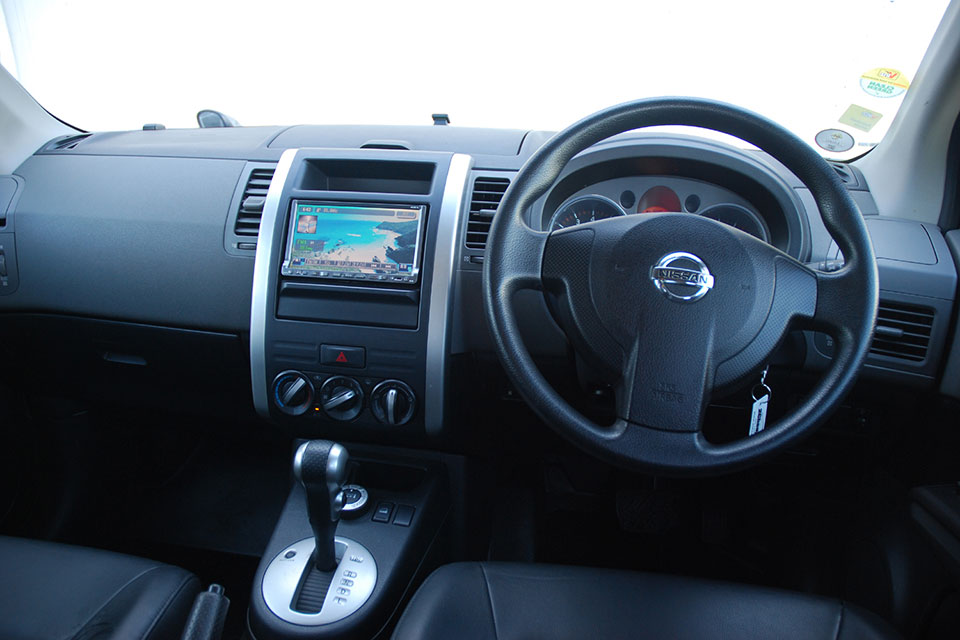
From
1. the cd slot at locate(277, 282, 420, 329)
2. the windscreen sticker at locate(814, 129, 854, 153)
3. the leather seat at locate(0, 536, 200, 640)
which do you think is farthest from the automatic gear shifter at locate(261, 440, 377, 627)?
the windscreen sticker at locate(814, 129, 854, 153)

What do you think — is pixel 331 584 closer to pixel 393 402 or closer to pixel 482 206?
pixel 393 402

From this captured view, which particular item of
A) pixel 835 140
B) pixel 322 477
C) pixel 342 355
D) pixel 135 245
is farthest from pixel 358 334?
pixel 835 140

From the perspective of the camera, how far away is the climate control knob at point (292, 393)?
4.54 ft

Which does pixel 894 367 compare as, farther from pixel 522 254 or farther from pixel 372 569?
pixel 372 569

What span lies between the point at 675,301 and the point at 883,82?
40.4 inches

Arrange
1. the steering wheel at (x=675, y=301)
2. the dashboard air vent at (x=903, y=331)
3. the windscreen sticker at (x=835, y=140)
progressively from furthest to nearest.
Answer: the windscreen sticker at (x=835, y=140), the dashboard air vent at (x=903, y=331), the steering wheel at (x=675, y=301)

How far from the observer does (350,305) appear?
1.35m

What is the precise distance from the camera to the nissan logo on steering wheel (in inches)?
40.5

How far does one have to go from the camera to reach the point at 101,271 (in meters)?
1.53

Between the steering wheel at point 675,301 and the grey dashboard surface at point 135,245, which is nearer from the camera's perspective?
the steering wheel at point 675,301

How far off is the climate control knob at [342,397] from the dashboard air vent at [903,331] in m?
1.05

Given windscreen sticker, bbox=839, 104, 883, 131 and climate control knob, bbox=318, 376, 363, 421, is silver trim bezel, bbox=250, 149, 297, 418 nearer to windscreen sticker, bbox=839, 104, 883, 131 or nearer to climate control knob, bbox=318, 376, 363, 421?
climate control knob, bbox=318, 376, 363, 421

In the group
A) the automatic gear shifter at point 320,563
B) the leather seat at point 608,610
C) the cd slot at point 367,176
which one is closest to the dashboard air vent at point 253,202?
the cd slot at point 367,176

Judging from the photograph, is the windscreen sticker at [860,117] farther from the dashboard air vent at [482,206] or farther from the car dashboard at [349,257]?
the dashboard air vent at [482,206]
